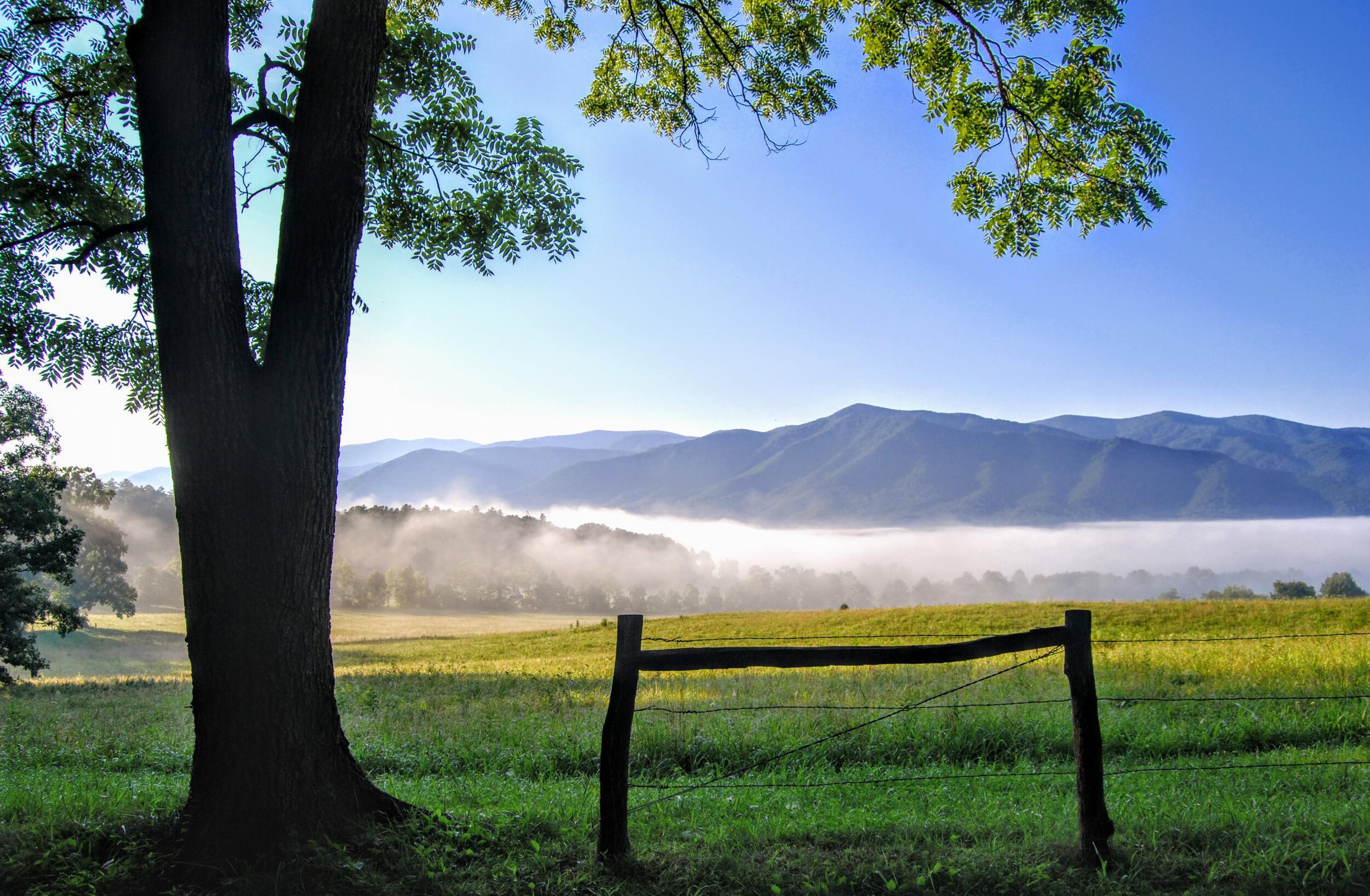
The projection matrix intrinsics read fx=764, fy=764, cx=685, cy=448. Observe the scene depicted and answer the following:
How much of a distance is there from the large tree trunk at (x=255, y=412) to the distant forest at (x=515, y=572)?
82.7 m

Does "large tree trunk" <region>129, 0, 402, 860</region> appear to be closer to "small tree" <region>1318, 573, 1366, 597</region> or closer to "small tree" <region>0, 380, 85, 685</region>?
"small tree" <region>0, 380, 85, 685</region>

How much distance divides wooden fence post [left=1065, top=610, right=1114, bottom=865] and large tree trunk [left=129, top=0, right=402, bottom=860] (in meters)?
4.92

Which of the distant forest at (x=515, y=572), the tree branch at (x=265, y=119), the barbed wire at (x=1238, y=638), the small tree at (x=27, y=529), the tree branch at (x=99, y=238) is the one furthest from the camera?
the distant forest at (x=515, y=572)

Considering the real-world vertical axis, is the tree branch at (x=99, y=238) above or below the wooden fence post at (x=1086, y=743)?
above

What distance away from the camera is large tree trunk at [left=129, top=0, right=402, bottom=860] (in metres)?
5.25

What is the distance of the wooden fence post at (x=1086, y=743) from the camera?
17.1ft

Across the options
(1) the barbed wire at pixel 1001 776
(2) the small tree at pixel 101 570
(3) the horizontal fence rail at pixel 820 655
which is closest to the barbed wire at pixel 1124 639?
(3) the horizontal fence rail at pixel 820 655

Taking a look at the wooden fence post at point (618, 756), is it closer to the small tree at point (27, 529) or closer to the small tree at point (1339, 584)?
the small tree at point (27, 529)

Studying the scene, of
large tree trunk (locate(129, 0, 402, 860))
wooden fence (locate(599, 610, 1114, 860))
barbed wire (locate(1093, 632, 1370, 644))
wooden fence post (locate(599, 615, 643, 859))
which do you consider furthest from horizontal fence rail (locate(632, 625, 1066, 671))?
barbed wire (locate(1093, 632, 1370, 644))

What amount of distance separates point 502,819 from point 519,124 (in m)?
7.18

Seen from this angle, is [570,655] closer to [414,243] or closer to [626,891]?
[414,243]

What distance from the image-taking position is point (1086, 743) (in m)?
5.36

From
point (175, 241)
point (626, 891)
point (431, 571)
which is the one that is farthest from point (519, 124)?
point (431, 571)

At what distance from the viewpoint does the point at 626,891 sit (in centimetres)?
481
